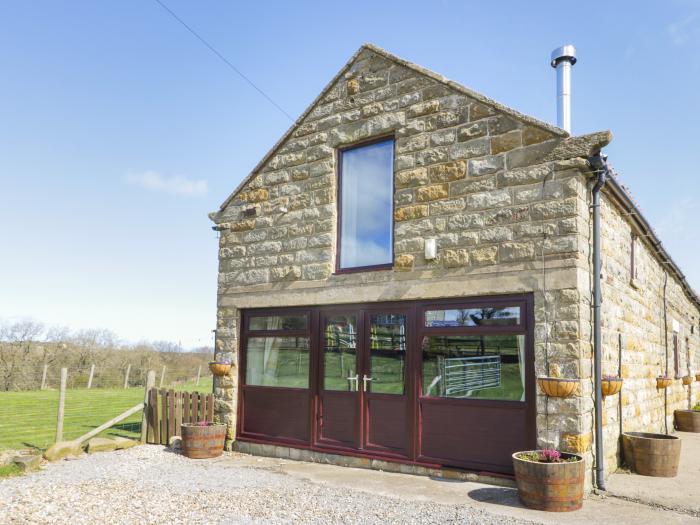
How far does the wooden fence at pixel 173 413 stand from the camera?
9609 millimetres

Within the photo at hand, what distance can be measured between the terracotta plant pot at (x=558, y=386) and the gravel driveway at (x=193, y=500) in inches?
57.6

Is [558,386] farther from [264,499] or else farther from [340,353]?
[264,499]

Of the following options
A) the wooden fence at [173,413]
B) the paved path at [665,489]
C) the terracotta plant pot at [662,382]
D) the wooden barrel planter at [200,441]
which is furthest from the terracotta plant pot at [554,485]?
the wooden fence at [173,413]

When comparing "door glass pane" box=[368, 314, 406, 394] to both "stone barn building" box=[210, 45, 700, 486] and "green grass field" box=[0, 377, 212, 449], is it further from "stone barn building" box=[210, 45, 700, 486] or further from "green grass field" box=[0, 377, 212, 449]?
"green grass field" box=[0, 377, 212, 449]

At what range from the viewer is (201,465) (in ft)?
Result: 26.6

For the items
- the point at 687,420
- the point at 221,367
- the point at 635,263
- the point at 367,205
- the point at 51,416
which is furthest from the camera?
the point at 51,416

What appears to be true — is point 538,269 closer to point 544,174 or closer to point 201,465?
point 544,174

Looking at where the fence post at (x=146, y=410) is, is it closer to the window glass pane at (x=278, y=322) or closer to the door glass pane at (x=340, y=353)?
the window glass pane at (x=278, y=322)

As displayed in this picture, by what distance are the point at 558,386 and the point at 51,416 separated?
12996 mm

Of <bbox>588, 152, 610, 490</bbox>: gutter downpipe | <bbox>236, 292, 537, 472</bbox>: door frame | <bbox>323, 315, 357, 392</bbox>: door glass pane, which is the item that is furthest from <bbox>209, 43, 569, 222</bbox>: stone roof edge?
<bbox>323, 315, 357, 392</bbox>: door glass pane

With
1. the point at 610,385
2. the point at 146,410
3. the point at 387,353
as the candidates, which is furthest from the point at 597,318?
the point at 146,410

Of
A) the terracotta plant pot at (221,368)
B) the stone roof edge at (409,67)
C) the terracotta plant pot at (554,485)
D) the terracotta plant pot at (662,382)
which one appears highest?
the stone roof edge at (409,67)

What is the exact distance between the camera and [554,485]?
5633mm

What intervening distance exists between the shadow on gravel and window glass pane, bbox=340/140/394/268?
10.3ft
